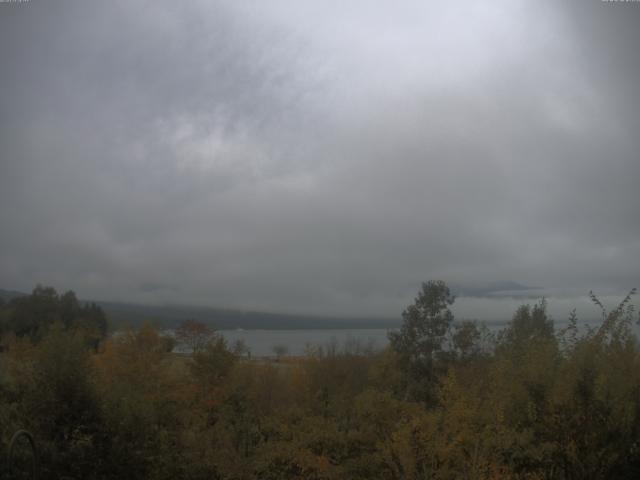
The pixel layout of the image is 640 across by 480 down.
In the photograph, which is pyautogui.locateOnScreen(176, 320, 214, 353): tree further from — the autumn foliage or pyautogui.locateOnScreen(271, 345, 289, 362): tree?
the autumn foliage

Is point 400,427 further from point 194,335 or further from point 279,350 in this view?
point 279,350

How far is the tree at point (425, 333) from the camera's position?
40938mm

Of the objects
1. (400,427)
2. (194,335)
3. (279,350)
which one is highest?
(194,335)

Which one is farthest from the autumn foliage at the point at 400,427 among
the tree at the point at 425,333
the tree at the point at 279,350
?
the tree at the point at 279,350

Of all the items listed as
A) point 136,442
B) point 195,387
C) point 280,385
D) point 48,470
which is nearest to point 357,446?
point 136,442

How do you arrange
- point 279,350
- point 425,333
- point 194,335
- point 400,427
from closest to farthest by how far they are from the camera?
point 400,427, point 425,333, point 194,335, point 279,350

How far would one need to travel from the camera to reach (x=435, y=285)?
137ft

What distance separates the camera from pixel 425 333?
136 ft

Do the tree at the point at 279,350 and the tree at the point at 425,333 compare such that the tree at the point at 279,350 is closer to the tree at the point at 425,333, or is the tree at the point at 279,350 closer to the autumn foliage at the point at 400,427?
the tree at the point at 425,333

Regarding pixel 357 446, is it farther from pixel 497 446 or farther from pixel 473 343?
pixel 473 343

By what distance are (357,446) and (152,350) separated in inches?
910

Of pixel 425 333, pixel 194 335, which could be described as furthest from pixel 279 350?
pixel 425 333

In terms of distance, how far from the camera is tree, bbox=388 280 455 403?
40938 millimetres

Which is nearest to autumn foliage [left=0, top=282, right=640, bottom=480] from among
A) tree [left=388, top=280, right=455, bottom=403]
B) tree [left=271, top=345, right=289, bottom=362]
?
tree [left=388, top=280, right=455, bottom=403]
